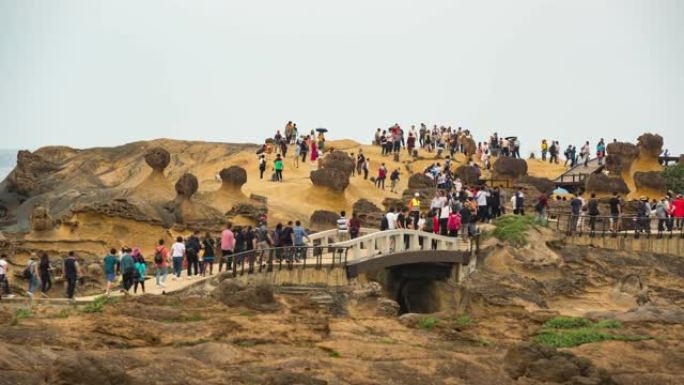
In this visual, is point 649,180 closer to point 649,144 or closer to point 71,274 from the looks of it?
point 649,144

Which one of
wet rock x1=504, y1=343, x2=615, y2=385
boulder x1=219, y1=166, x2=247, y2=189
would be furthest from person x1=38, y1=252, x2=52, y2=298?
boulder x1=219, y1=166, x2=247, y2=189

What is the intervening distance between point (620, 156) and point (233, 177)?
15.1 m

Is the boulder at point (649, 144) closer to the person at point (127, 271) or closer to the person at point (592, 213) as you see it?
the person at point (592, 213)

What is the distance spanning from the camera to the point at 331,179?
40.2m

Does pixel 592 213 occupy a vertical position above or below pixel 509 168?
below

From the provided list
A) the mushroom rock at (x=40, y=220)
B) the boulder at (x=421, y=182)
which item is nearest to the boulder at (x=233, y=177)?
the boulder at (x=421, y=182)

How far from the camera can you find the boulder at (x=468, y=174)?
42.5 metres

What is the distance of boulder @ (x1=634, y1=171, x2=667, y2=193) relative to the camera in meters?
43.2

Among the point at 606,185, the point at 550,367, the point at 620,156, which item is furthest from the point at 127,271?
the point at 620,156

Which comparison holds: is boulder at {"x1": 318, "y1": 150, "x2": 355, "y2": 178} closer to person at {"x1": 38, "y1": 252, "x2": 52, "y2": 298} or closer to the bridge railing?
the bridge railing

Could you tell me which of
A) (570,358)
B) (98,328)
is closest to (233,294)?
(98,328)

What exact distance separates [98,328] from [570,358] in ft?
23.0

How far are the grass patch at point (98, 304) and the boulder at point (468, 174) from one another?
21389 mm

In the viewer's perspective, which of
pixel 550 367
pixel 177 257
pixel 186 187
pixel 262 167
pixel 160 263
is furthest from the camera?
pixel 262 167
